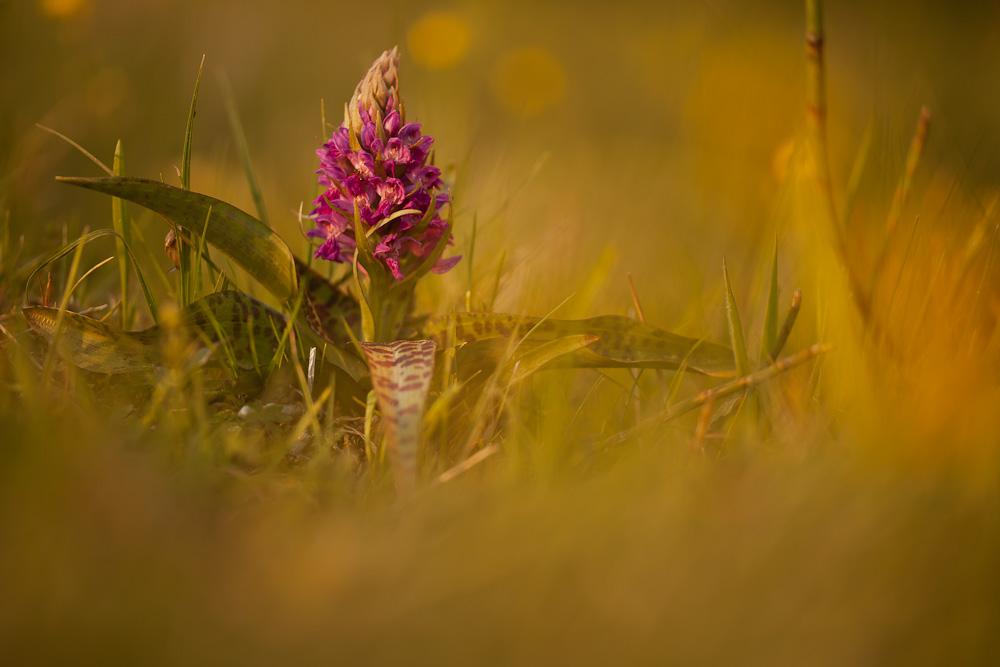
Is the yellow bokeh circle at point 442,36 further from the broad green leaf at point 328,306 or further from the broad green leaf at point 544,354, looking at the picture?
the broad green leaf at point 544,354

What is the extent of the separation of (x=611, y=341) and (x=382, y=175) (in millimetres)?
442

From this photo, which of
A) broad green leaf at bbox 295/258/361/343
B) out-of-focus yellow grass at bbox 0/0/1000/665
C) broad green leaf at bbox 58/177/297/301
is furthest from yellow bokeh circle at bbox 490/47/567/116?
broad green leaf at bbox 58/177/297/301

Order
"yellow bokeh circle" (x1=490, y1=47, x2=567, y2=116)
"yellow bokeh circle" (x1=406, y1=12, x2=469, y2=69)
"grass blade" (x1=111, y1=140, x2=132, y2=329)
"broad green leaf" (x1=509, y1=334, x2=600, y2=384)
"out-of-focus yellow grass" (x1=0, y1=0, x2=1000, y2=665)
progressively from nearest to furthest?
"out-of-focus yellow grass" (x1=0, y1=0, x2=1000, y2=665), "broad green leaf" (x1=509, y1=334, x2=600, y2=384), "grass blade" (x1=111, y1=140, x2=132, y2=329), "yellow bokeh circle" (x1=406, y1=12, x2=469, y2=69), "yellow bokeh circle" (x1=490, y1=47, x2=567, y2=116)

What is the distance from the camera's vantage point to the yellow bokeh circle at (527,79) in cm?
403

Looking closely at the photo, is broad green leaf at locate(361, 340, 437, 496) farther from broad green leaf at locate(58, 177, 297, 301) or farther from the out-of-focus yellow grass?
broad green leaf at locate(58, 177, 297, 301)

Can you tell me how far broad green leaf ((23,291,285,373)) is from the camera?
96cm

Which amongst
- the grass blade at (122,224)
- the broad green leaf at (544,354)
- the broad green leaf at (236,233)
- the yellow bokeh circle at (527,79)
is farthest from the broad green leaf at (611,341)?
the yellow bokeh circle at (527,79)

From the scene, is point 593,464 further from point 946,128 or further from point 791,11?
point 791,11

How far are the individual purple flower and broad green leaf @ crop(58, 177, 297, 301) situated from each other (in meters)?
0.07

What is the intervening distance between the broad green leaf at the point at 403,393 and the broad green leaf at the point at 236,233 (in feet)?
0.67

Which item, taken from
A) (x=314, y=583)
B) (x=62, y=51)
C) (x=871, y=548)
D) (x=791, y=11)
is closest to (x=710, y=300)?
(x=871, y=548)

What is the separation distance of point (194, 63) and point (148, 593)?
3.25 metres

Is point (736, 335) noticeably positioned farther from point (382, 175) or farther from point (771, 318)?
point (382, 175)

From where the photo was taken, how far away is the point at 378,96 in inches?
39.3
